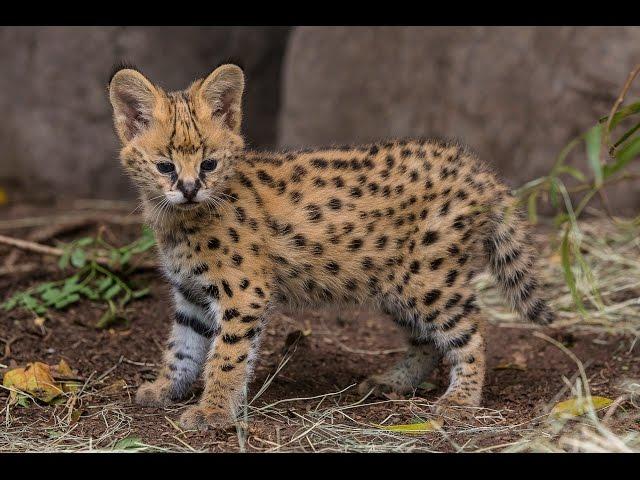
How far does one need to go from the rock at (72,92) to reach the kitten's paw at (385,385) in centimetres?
594

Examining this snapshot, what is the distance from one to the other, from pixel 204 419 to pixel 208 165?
59.2 inches

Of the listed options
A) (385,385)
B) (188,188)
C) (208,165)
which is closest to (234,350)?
(188,188)

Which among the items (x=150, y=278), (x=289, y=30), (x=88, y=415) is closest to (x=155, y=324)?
(x=150, y=278)

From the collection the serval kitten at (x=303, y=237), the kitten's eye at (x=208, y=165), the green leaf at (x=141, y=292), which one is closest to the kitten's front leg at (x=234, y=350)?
the serval kitten at (x=303, y=237)

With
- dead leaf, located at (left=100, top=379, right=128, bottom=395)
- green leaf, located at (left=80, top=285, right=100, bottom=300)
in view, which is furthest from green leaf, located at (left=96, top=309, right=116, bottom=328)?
dead leaf, located at (left=100, top=379, right=128, bottom=395)

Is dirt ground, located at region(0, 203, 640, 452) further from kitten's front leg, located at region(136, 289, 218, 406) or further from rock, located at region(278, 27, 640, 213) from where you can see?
rock, located at region(278, 27, 640, 213)

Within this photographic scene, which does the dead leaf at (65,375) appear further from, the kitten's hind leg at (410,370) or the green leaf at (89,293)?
the kitten's hind leg at (410,370)

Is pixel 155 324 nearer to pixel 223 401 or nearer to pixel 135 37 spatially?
pixel 223 401

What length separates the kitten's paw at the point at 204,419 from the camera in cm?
531

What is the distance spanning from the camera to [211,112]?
5641 millimetres

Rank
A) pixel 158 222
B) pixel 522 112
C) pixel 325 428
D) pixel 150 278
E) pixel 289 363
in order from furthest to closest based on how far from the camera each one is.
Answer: pixel 522 112
pixel 150 278
pixel 289 363
pixel 158 222
pixel 325 428

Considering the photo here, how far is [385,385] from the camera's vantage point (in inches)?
247

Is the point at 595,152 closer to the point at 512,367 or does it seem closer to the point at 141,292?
the point at 512,367

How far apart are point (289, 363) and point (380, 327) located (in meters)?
1.34
